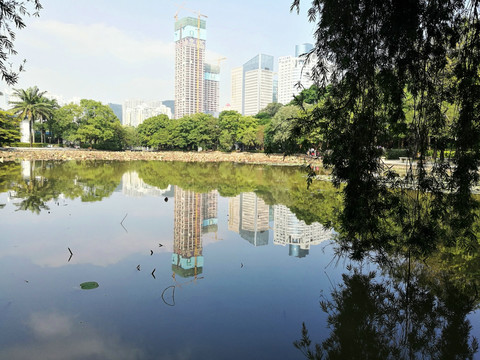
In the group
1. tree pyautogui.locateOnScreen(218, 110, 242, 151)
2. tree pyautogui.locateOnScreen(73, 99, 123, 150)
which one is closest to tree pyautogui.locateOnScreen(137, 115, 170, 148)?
tree pyautogui.locateOnScreen(73, 99, 123, 150)

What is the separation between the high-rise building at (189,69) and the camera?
13812 cm

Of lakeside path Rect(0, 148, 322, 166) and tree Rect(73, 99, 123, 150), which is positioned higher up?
tree Rect(73, 99, 123, 150)

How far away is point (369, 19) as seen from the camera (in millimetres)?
4586

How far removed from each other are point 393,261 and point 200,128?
5090cm

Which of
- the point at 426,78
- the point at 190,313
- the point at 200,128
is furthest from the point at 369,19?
the point at 200,128

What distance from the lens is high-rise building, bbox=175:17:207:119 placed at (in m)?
138

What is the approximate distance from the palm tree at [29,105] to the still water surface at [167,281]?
133 feet

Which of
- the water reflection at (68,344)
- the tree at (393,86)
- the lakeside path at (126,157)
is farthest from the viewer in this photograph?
the lakeside path at (126,157)

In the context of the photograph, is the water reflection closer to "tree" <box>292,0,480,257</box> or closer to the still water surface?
the still water surface

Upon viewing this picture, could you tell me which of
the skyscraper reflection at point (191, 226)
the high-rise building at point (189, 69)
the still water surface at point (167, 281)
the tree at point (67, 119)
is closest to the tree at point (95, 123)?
the tree at point (67, 119)

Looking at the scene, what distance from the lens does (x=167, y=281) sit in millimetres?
5340

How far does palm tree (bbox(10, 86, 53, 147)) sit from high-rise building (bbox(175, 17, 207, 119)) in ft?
301

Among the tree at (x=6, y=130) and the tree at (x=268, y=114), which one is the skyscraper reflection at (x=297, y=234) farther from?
the tree at (x=268, y=114)

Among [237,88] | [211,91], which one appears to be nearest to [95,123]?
[211,91]
